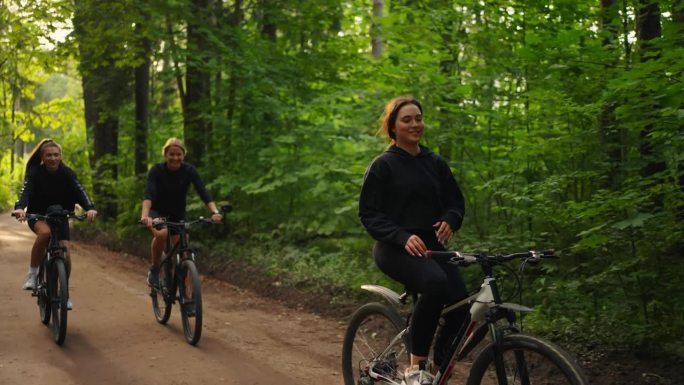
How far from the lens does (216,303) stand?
1095 cm

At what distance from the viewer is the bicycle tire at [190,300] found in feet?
26.1

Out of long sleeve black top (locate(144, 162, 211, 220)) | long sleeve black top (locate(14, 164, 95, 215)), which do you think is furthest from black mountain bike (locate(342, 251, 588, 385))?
long sleeve black top (locate(14, 164, 95, 215))

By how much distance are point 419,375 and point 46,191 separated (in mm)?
5925

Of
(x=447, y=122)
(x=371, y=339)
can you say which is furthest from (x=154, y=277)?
(x=371, y=339)

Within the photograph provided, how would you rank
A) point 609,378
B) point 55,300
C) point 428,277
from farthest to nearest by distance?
1. point 55,300
2. point 609,378
3. point 428,277

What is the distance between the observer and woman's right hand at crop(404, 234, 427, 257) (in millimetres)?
4500

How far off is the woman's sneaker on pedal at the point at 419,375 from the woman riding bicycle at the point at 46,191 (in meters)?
5.09

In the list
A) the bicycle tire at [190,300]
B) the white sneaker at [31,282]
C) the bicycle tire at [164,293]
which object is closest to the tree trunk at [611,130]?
the bicycle tire at [190,300]

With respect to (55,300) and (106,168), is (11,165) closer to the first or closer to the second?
(106,168)

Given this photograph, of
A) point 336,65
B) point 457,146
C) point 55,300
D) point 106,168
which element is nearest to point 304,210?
point 336,65

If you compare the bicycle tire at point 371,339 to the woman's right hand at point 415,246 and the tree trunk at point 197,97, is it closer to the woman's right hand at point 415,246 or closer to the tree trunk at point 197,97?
the woman's right hand at point 415,246

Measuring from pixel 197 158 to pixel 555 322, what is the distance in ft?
35.8

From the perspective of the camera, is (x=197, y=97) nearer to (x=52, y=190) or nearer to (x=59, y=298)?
(x=52, y=190)

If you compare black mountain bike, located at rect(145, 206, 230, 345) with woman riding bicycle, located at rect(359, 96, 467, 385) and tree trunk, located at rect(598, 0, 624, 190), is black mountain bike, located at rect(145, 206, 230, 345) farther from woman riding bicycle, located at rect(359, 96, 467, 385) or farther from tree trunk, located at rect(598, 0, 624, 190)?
tree trunk, located at rect(598, 0, 624, 190)
